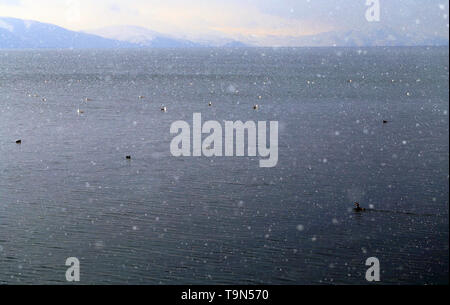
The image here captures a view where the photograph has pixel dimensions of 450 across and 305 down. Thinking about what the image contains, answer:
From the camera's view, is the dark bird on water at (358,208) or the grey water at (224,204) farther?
the dark bird on water at (358,208)

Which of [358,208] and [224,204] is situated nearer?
[358,208]

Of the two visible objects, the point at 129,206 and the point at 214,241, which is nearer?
the point at 214,241

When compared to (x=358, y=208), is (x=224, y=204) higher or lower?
higher

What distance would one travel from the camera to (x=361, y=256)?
1183 inches

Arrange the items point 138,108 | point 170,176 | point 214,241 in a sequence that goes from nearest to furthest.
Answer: point 214,241 < point 170,176 < point 138,108

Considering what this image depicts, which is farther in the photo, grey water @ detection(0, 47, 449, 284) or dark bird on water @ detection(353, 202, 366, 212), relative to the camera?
dark bird on water @ detection(353, 202, 366, 212)

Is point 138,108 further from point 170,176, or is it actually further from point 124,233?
point 124,233

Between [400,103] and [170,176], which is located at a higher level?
[400,103]

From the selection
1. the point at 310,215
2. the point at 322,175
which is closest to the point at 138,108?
the point at 322,175

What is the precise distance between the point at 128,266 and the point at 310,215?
43.1ft
